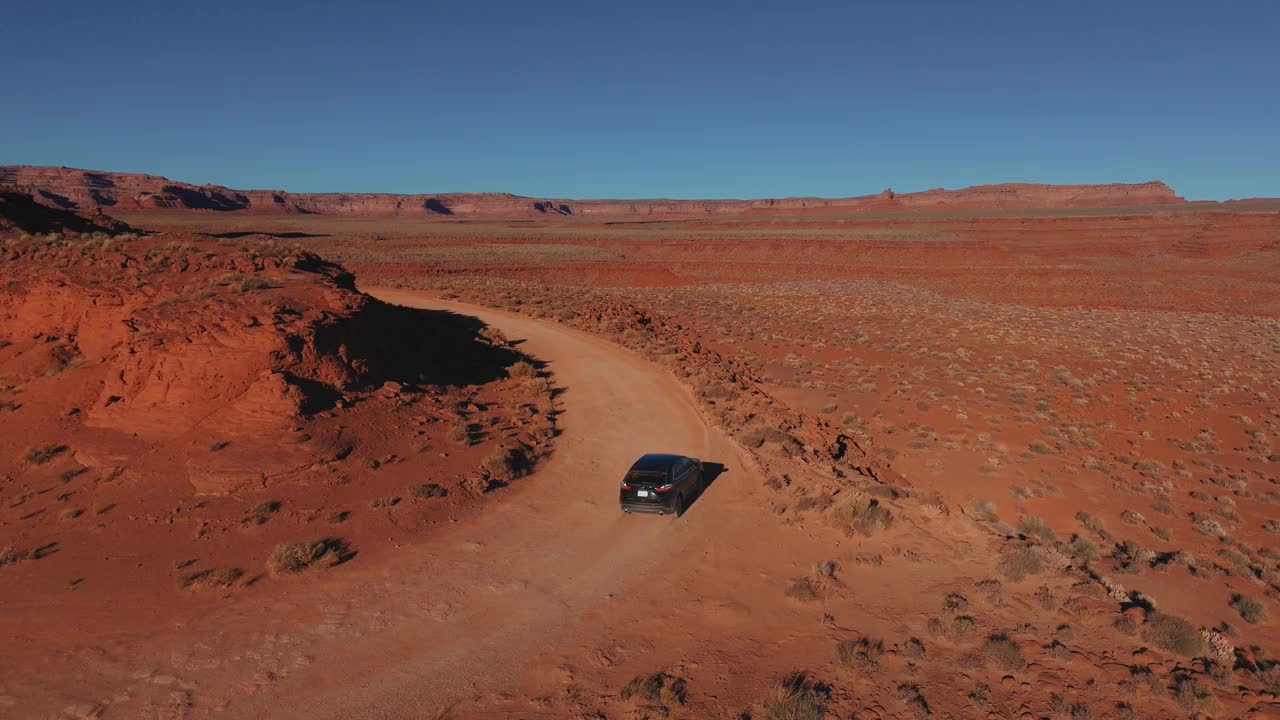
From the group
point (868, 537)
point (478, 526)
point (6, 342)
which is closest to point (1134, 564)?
point (868, 537)

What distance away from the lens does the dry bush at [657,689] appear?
347 inches

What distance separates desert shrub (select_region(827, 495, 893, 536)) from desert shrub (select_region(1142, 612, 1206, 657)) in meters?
4.94

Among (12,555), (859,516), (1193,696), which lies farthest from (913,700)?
(12,555)

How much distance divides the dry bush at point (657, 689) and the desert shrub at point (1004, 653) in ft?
16.0

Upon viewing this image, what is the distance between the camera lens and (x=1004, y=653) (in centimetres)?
955

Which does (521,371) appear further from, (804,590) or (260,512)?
(804,590)

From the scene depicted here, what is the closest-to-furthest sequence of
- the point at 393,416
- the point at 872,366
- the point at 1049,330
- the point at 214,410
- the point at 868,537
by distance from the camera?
the point at 868,537 < the point at 214,410 < the point at 393,416 < the point at 872,366 < the point at 1049,330

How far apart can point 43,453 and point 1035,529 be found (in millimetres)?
24320

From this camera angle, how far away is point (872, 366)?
28188 mm

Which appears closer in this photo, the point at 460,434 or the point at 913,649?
the point at 913,649

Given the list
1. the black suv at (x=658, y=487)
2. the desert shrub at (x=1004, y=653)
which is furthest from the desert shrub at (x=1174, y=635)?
the black suv at (x=658, y=487)

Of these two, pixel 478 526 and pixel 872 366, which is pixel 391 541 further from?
pixel 872 366

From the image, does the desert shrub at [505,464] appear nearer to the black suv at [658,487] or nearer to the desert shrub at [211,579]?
the black suv at [658,487]

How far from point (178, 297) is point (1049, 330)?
41.5 m
